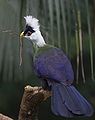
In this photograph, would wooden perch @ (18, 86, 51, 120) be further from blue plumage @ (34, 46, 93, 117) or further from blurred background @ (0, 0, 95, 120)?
blurred background @ (0, 0, 95, 120)

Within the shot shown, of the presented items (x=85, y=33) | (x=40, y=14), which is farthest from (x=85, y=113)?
(x=85, y=33)

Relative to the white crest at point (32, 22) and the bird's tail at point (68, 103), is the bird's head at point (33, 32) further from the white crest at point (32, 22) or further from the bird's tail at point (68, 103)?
the bird's tail at point (68, 103)

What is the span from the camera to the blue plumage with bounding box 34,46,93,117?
4.19 feet

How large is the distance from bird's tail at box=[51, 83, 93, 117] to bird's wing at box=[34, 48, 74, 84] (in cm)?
4

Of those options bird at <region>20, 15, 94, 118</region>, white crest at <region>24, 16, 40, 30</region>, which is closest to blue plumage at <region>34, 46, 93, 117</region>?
bird at <region>20, 15, 94, 118</region>

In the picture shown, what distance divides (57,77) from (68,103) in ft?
0.46

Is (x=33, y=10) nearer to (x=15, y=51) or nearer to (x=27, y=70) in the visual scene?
(x=15, y=51)

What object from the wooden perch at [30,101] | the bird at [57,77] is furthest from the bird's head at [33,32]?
the wooden perch at [30,101]

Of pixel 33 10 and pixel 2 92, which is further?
pixel 2 92

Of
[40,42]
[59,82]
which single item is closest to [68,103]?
[59,82]

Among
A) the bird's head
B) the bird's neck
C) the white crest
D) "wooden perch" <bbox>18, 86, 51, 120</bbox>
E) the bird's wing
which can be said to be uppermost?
the white crest

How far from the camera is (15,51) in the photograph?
169cm

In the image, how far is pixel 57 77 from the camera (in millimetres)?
1404

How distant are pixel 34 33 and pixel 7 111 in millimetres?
2131
